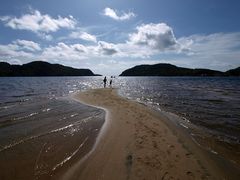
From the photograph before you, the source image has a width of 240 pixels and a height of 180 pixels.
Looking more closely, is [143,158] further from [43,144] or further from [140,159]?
[43,144]

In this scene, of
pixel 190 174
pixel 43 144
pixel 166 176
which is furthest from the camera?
pixel 43 144

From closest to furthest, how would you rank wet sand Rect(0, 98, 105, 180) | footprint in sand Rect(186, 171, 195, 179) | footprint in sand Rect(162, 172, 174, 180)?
1. footprint in sand Rect(162, 172, 174, 180)
2. footprint in sand Rect(186, 171, 195, 179)
3. wet sand Rect(0, 98, 105, 180)

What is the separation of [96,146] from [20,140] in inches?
154

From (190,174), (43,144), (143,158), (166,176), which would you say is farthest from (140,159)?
(43,144)

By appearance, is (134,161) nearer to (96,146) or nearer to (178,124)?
(96,146)

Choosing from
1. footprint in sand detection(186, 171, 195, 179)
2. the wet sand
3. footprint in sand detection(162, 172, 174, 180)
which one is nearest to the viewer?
footprint in sand detection(162, 172, 174, 180)

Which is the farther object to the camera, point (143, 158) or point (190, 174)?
point (143, 158)

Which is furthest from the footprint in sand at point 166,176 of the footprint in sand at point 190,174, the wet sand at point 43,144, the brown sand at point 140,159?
the wet sand at point 43,144

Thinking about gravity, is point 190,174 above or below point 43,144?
above

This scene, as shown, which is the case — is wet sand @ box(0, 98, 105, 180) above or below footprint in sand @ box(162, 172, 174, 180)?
below

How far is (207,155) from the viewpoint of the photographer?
364 inches

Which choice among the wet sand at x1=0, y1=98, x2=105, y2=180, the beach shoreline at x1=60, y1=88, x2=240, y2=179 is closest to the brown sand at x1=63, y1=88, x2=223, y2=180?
the beach shoreline at x1=60, y1=88, x2=240, y2=179

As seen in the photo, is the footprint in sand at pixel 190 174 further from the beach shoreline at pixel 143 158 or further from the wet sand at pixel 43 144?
the wet sand at pixel 43 144

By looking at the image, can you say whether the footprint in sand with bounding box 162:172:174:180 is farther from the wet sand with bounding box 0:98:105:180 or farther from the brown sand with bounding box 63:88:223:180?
the wet sand with bounding box 0:98:105:180
